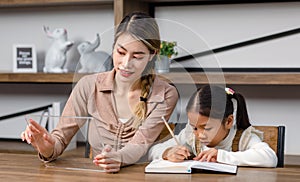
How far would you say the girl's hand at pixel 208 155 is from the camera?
164 centimetres

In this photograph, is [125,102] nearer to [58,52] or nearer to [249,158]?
[249,158]

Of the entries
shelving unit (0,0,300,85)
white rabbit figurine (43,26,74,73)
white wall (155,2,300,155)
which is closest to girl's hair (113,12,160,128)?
shelving unit (0,0,300,85)

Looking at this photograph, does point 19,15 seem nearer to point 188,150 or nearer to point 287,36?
point 287,36

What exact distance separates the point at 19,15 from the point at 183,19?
38.4 inches

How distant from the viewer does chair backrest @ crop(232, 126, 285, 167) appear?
71.3 inches

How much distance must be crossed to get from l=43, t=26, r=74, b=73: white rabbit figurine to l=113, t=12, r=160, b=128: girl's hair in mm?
1343

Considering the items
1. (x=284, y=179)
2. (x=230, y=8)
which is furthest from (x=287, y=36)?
(x=284, y=179)

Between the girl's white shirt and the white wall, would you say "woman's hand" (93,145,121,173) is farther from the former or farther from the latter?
the white wall

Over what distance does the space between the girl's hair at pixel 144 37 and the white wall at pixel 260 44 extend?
115 centimetres

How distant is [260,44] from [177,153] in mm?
1324

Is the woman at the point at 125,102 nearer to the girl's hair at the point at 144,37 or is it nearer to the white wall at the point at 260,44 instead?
the girl's hair at the point at 144,37

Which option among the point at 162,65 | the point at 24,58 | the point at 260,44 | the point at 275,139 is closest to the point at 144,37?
the point at 162,65

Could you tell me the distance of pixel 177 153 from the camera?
165cm

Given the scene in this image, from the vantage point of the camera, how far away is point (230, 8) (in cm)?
283
